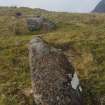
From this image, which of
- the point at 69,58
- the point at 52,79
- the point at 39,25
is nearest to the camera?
the point at 52,79

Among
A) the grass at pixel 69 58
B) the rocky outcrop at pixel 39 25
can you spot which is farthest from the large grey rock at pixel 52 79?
the rocky outcrop at pixel 39 25

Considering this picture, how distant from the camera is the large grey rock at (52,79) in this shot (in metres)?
20.0

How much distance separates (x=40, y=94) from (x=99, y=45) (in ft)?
33.5

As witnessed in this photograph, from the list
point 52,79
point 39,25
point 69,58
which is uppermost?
point 39,25

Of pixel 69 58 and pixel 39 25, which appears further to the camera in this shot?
pixel 39 25

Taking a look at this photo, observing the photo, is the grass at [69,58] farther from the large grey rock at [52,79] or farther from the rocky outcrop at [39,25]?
the rocky outcrop at [39,25]

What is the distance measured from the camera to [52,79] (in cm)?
2067

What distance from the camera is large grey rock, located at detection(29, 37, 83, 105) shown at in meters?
20.0

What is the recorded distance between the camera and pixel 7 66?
27.6 m

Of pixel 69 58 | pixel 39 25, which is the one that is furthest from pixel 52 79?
pixel 39 25

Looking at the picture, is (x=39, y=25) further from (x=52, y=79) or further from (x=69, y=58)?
(x=52, y=79)

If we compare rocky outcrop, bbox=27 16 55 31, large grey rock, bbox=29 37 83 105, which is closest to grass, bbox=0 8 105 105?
large grey rock, bbox=29 37 83 105

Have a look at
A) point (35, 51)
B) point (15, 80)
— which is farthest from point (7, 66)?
point (35, 51)

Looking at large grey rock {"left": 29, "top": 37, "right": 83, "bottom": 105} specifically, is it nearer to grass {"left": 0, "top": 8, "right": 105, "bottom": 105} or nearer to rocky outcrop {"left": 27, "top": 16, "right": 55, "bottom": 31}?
grass {"left": 0, "top": 8, "right": 105, "bottom": 105}
